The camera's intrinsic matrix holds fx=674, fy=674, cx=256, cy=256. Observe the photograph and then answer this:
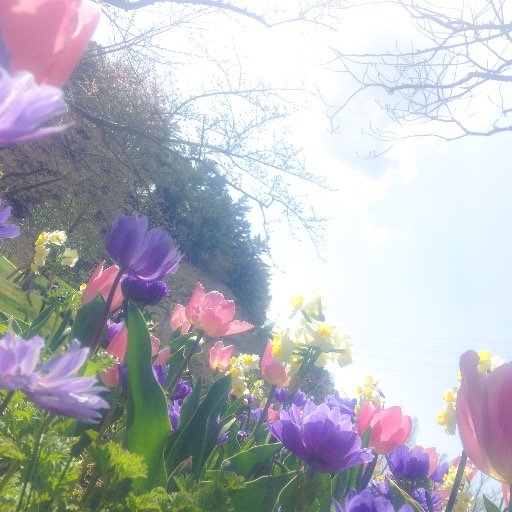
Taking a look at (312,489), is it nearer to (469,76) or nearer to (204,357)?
(469,76)

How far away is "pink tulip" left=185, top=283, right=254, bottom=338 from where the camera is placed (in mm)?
2547

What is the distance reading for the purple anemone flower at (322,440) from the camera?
1594 mm

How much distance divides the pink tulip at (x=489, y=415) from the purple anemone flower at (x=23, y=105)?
775 mm

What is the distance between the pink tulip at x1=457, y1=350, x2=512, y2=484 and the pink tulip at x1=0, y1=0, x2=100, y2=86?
2.39ft

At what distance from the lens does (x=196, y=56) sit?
9.84 metres

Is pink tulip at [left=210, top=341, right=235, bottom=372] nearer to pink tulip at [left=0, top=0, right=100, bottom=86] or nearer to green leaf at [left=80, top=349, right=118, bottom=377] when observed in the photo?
green leaf at [left=80, top=349, right=118, bottom=377]

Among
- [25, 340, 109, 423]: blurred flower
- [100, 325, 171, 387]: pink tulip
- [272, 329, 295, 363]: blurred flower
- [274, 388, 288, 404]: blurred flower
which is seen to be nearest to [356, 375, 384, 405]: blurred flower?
[274, 388, 288, 404]: blurred flower

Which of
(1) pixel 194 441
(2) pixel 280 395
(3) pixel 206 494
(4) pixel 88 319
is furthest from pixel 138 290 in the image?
(2) pixel 280 395

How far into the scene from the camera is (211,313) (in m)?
2.55

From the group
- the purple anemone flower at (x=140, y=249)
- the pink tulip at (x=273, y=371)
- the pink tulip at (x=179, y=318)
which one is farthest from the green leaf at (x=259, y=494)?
the pink tulip at (x=179, y=318)

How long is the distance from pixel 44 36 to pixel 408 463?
7.48ft

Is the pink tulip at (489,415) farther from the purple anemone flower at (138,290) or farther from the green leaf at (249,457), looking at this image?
the purple anemone flower at (138,290)

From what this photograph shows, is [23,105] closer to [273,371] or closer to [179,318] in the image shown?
[273,371]

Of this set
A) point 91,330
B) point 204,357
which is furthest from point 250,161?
point 91,330
